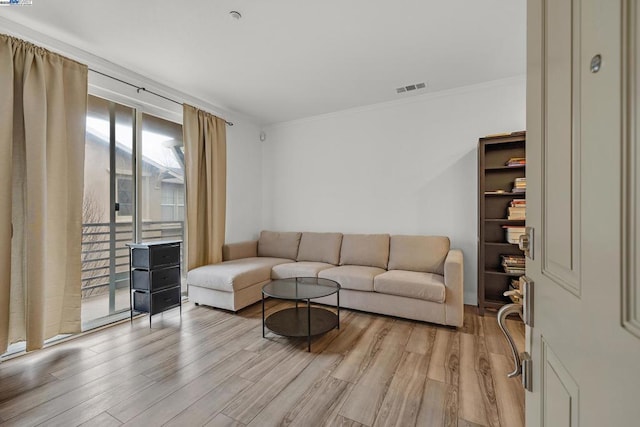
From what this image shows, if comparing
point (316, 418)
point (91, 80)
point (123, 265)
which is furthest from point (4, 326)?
point (316, 418)

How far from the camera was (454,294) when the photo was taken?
102 inches

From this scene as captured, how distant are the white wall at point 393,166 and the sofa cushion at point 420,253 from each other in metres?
0.26

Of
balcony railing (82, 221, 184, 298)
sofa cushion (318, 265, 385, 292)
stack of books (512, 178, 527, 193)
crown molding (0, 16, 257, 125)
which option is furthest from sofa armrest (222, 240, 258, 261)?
stack of books (512, 178, 527, 193)

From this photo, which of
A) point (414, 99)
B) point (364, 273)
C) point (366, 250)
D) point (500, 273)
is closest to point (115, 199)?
point (364, 273)

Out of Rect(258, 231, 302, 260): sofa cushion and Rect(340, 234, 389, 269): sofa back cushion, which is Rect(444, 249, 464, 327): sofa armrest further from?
Rect(258, 231, 302, 260): sofa cushion

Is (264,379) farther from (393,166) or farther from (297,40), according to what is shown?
(393,166)

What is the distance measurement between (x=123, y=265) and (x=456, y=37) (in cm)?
389

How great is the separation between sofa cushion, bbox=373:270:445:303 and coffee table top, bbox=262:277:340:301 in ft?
1.66

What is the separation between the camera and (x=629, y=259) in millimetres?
365

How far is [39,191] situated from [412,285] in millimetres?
3227

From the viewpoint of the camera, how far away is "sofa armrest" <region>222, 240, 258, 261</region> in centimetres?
376

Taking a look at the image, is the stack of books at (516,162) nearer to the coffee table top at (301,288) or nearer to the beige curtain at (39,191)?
the coffee table top at (301,288)

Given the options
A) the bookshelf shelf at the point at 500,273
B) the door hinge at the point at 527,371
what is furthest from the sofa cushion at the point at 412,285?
the door hinge at the point at 527,371

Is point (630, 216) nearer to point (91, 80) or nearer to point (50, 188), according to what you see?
point (50, 188)
